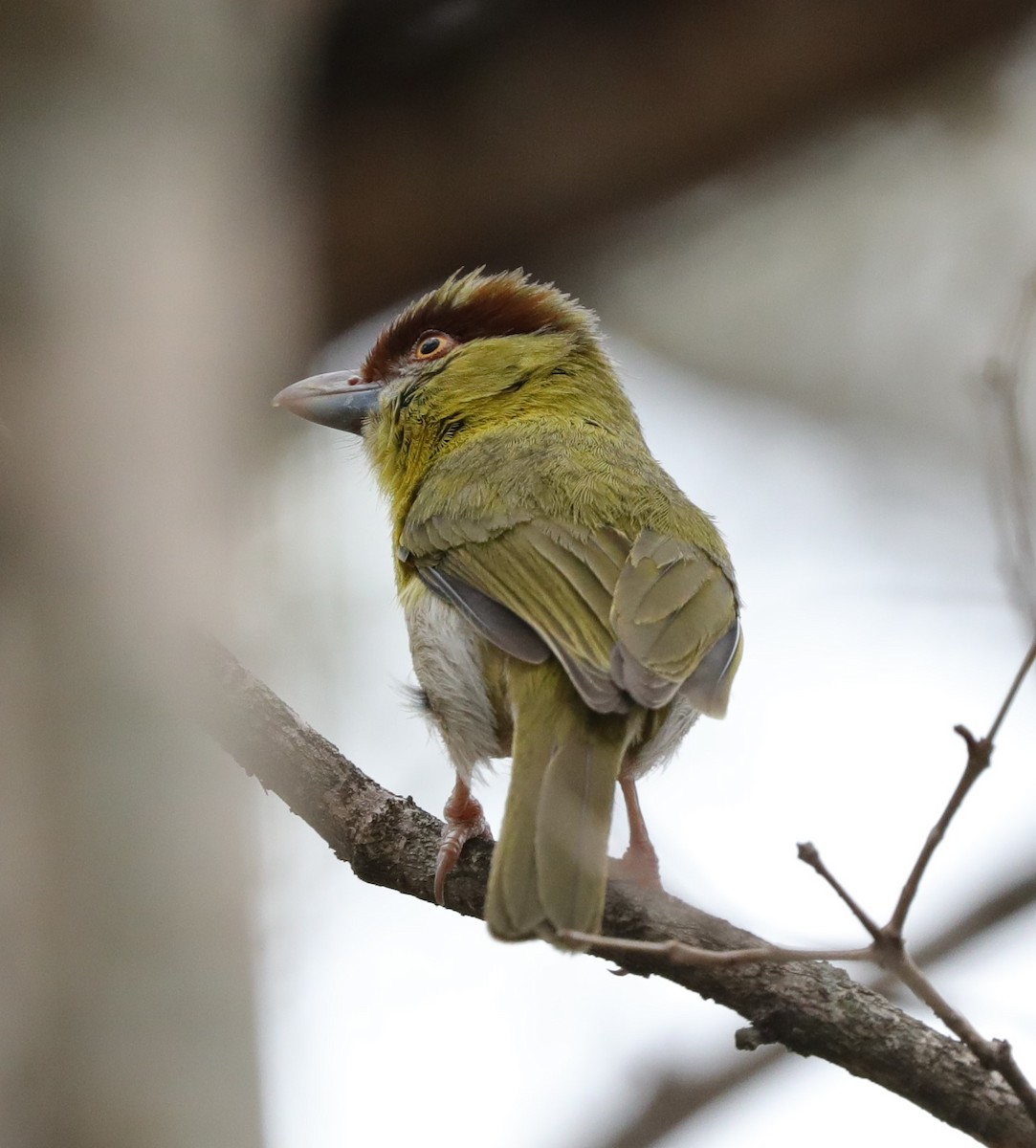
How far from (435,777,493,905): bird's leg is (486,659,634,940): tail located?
0.95ft

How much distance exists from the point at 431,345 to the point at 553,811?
2.36 meters

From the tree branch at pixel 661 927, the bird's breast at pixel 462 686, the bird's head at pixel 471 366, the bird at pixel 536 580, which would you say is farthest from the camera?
the bird's head at pixel 471 366

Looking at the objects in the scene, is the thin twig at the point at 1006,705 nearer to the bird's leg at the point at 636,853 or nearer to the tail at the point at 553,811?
the tail at the point at 553,811

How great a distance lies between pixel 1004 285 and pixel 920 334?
23.9 inches

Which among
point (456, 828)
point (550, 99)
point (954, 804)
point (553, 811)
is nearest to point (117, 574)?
point (553, 811)

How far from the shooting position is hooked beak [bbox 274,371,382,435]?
462 centimetres

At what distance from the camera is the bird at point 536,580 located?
9.18 feet

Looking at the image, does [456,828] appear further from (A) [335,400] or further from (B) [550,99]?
(B) [550,99]

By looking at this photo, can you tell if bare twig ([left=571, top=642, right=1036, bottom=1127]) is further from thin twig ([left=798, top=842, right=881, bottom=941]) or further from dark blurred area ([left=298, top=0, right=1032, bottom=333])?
dark blurred area ([left=298, top=0, right=1032, bottom=333])

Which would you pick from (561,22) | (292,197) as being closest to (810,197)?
(561,22)

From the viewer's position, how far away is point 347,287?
17.6 ft

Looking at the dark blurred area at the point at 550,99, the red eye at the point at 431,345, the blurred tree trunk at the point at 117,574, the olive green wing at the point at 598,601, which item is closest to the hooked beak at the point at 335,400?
the red eye at the point at 431,345

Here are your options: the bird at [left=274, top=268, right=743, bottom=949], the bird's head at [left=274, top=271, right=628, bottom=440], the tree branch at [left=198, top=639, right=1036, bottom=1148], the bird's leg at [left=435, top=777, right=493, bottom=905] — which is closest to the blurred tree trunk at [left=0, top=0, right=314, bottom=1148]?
the tree branch at [left=198, top=639, right=1036, bottom=1148]

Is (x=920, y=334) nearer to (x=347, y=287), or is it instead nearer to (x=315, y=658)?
(x=347, y=287)
